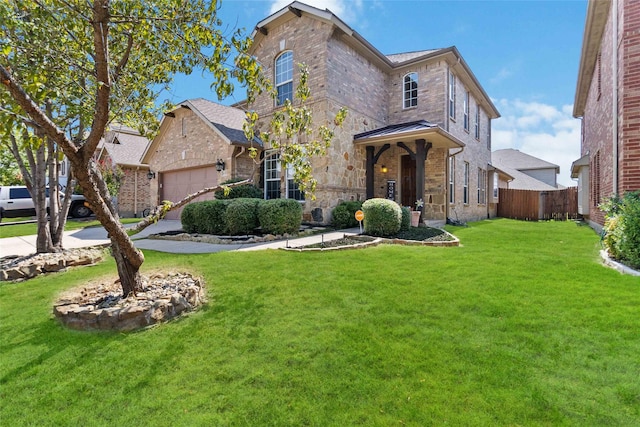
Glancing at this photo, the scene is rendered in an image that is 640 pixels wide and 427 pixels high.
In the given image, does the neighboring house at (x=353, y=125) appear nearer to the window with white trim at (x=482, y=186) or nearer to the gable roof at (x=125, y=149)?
the window with white trim at (x=482, y=186)

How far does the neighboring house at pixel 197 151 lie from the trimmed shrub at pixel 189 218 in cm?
269

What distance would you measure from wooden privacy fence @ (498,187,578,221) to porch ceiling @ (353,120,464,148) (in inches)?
387

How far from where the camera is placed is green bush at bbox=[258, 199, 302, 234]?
8.88m

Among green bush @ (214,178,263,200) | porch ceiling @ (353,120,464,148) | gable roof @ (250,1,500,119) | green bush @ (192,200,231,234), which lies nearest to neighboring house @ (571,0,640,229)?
porch ceiling @ (353,120,464,148)

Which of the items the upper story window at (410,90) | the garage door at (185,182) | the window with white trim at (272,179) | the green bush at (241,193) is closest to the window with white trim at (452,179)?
the upper story window at (410,90)

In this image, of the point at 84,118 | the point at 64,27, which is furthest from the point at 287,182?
the point at 64,27

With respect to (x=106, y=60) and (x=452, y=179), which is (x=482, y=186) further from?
(x=106, y=60)

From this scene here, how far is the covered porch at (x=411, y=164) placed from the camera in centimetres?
1073

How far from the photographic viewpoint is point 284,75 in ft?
40.3

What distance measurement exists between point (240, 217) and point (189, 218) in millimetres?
2138

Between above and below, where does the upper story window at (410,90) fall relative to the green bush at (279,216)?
above

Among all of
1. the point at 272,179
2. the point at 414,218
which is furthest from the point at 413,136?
the point at 272,179

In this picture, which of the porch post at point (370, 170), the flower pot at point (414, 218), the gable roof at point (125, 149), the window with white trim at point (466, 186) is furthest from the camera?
the gable roof at point (125, 149)

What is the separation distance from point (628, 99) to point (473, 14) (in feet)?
16.0
